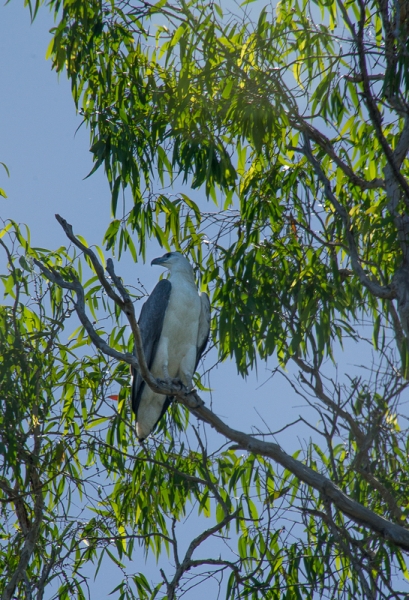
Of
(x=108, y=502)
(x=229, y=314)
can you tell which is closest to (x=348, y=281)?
(x=229, y=314)

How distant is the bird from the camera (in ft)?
15.1

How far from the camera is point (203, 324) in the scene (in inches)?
186

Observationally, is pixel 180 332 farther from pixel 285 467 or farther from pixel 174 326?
pixel 285 467

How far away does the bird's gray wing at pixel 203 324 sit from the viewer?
4686 millimetres

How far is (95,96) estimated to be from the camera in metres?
4.57

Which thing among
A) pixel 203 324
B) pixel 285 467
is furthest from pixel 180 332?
pixel 285 467

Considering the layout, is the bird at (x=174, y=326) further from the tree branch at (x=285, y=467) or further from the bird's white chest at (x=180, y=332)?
the tree branch at (x=285, y=467)

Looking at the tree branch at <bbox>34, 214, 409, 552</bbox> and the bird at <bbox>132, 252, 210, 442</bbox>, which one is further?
the bird at <bbox>132, 252, 210, 442</bbox>

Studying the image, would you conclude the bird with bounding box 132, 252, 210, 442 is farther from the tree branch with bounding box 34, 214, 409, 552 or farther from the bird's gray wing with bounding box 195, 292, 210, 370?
the tree branch with bounding box 34, 214, 409, 552

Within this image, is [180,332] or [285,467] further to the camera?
[180,332]

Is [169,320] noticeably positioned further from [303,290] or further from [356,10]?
[356,10]

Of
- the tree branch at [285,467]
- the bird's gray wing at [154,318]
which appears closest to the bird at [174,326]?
the bird's gray wing at [154,318]

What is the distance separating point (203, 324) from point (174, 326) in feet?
0.66

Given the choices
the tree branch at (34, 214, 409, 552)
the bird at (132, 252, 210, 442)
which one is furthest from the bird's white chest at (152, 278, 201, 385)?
the tree branch at (34, 214, 409, 552)
